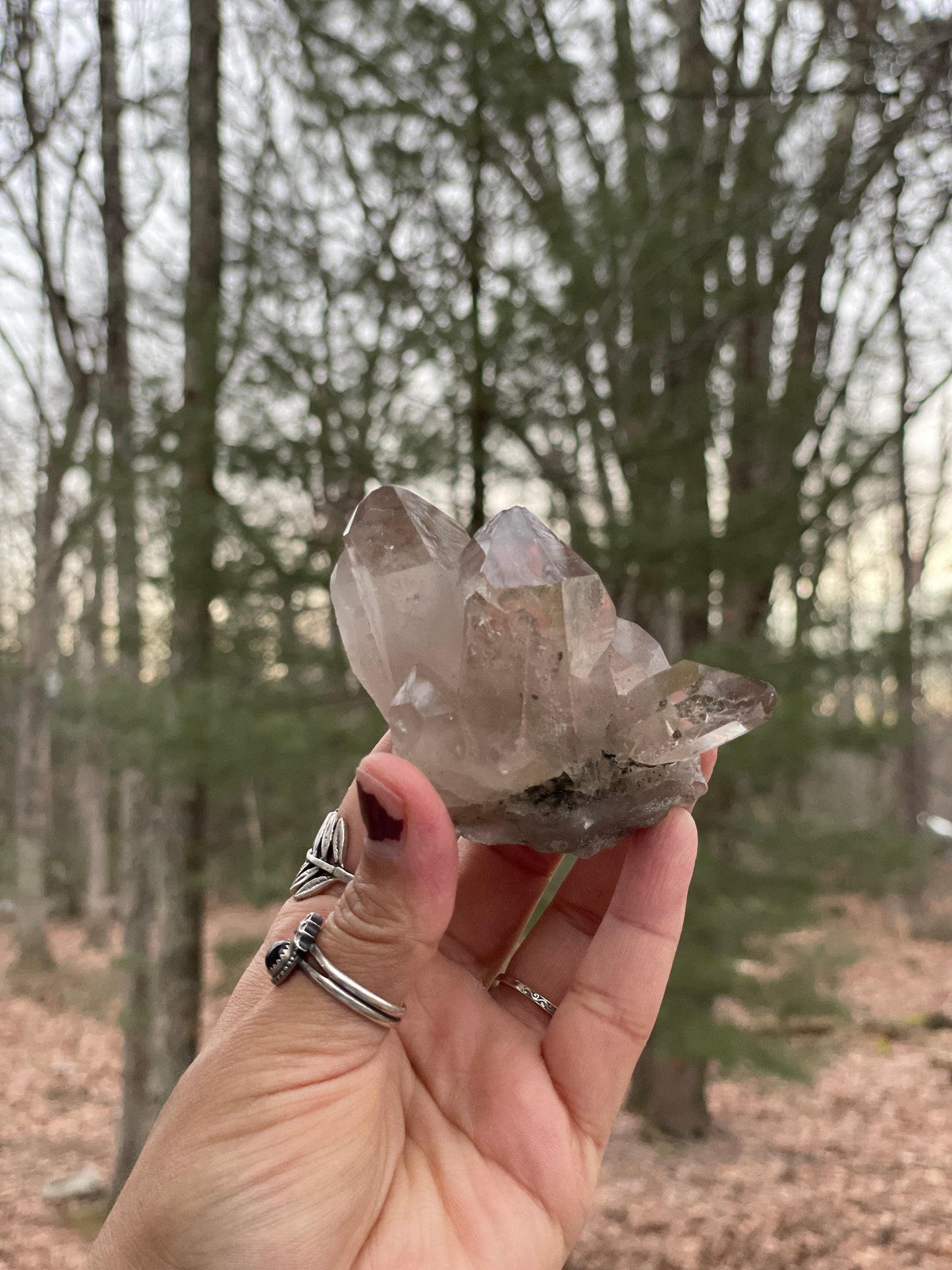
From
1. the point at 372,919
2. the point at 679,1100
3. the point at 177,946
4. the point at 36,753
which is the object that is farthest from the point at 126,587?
the point at 36,753

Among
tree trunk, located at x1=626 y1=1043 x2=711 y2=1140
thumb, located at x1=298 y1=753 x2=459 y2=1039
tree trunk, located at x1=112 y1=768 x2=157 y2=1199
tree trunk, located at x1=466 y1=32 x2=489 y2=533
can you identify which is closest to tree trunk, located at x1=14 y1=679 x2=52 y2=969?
tree trunk, located at x1=112 y1=768 x2=157 y2=1199

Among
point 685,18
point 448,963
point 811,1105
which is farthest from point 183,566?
point 811,1105

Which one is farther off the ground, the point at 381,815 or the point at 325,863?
the point at 381,815

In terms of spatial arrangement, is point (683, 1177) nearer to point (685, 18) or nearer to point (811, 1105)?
point (811, 1105)

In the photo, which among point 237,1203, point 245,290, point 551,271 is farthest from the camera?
point 245,290

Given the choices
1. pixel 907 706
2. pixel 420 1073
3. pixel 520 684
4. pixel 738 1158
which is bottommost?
pixel 738 1158

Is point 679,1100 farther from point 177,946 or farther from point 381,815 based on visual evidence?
point 381,815

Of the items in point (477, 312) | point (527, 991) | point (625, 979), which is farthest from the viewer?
point (477, 312)

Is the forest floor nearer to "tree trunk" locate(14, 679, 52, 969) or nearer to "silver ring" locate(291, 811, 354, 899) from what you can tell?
"tree trunk" locate(14, 679, 52, 969)
